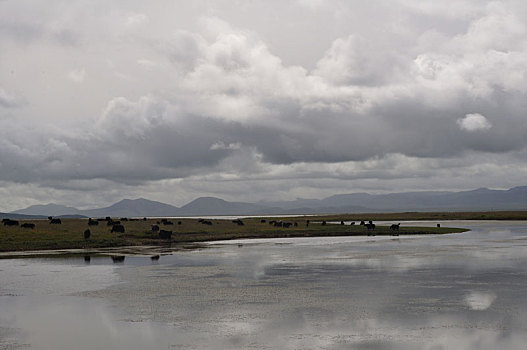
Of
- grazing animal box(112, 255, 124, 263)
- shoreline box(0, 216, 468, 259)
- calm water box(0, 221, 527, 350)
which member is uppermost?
shoreline box(0, 216, 468, 259)

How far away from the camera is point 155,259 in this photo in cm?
4491

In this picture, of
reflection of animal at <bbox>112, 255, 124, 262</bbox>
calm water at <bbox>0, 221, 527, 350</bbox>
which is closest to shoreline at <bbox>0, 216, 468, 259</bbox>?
reflection of animal at <bbox>112, 255, 124, 262</bbox>

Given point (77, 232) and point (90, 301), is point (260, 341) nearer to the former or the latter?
point (90, 301)

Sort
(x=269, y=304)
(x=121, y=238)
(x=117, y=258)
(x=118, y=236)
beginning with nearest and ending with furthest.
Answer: (x=269, y=304)
(x=117, y=258)
(x=121, y=238)
(x=118, y=236)

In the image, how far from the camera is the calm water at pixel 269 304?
1803 centimetres

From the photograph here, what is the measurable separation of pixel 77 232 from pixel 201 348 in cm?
5628

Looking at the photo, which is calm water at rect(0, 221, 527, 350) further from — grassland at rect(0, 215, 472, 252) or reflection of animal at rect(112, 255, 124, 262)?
grassland at rect(0, 215, 472, 252)

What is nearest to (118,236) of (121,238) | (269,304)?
(121,238)

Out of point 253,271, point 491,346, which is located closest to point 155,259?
point 253,271

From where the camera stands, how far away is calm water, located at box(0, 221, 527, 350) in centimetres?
1803

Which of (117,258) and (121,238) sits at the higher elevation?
(121,238)

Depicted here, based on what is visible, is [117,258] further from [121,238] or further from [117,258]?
[121,238]

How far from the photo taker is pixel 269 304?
2402cm

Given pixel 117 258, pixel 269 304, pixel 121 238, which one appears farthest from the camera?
pixel 121 238
